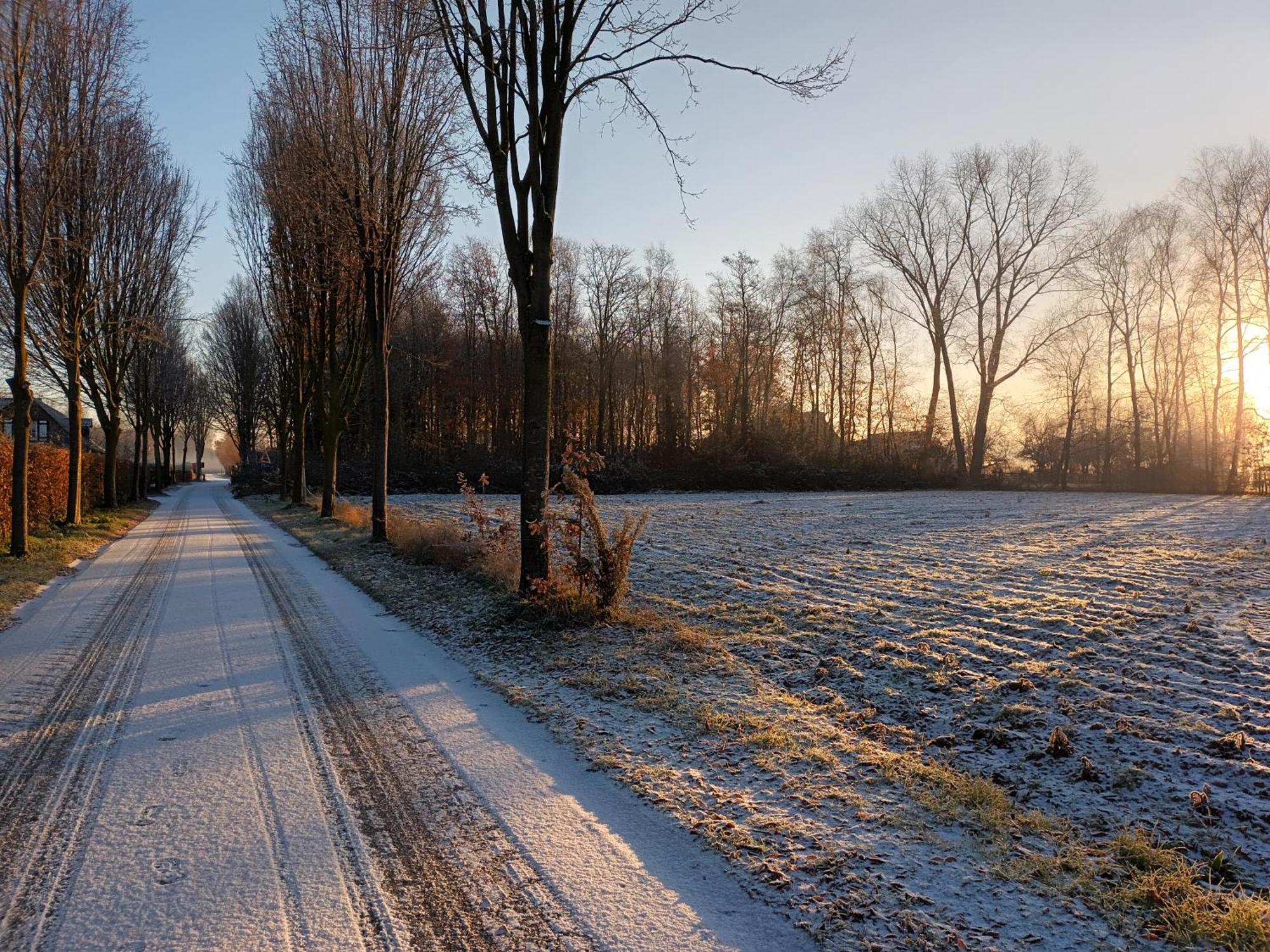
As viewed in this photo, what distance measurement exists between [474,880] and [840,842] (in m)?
1.79

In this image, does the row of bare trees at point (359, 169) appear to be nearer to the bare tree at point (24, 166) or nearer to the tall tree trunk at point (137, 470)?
the bare tree at point (24, 166)

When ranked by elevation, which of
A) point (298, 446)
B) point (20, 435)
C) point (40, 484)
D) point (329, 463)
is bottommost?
point (40, 484)

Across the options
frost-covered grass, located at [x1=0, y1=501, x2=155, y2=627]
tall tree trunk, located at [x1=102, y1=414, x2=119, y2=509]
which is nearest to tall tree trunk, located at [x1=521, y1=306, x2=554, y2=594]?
frost-covered grass, located at [x1=0, y1=501, x2=155, y2=627]

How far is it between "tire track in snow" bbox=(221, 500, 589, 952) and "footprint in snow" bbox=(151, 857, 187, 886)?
2.59 feet

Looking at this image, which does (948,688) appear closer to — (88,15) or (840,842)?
(840,842)

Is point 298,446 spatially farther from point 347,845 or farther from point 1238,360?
point 1238,360

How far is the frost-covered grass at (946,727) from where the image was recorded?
10.6 ft

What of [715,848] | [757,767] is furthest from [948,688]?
[715,848]

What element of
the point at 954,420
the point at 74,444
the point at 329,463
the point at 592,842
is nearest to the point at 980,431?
the point at 954,420

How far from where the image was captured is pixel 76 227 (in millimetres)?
17516

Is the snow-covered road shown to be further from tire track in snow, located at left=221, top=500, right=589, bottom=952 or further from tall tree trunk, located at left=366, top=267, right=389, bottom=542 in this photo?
tall tree trunk, located at left=366, top=267, right=389, bottom=542

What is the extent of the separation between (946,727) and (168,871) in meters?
4.73

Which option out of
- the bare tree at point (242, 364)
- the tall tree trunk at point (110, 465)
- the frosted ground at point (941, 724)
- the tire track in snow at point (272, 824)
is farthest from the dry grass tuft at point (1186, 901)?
the bare tree at point (242, 364)

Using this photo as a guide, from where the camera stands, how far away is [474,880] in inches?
128
